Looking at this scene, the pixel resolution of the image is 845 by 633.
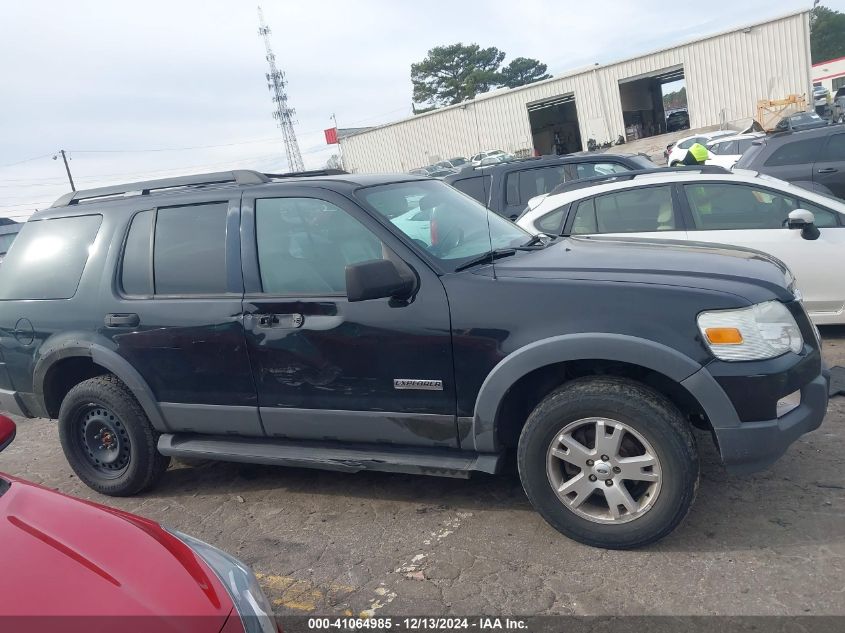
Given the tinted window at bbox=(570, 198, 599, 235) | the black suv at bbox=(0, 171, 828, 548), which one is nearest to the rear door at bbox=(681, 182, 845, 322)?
the tinted window at bbox=(570, 198, 599, 235)

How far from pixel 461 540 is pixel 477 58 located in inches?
2997

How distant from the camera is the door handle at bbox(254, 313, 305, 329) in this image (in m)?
3.70

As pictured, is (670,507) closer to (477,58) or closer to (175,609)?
(175,609)

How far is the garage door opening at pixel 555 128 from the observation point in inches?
1752

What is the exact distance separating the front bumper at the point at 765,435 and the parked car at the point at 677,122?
138 ft

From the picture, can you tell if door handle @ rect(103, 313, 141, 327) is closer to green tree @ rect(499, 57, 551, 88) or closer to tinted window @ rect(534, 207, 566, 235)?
tinted window @ rect(534, 207, 566, 235)

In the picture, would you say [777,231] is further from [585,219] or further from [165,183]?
[165,183]

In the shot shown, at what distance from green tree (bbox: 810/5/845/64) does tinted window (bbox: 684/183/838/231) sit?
314ft

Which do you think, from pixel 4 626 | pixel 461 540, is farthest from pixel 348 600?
pixel 4 626

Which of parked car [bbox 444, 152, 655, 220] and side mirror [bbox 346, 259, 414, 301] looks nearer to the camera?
side mirror [bbox 346, 259, 414, 301]

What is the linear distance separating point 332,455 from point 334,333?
2.21 ft

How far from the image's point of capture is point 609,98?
3919 cm

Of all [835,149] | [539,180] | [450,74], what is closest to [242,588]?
[539,180]

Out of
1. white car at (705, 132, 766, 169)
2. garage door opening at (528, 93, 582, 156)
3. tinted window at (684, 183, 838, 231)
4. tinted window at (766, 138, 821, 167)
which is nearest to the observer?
tinted window at (684, 183, 838, 231)
